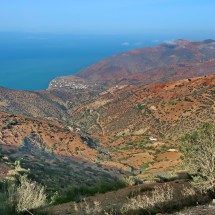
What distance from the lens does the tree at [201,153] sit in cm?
931

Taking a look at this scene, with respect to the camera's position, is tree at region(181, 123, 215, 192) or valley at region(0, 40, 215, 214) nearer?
tree at region(181, 123, 215, 192)

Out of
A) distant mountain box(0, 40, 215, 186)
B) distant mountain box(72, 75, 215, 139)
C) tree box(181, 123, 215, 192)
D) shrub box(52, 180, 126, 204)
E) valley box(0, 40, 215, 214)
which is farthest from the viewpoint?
distant mountain box(72, 75, 215, 139)

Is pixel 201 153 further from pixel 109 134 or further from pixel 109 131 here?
pixel 109 131

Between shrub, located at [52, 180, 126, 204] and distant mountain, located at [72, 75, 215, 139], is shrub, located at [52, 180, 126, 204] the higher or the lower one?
the higher one

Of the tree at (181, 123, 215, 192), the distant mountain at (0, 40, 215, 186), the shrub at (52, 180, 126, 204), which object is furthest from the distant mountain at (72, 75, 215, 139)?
the tree at (181, 123, 215, 192)

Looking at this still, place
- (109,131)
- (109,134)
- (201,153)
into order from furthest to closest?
(109,131) < (109,134) < (201,153)

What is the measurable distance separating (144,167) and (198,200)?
3501 centimetres

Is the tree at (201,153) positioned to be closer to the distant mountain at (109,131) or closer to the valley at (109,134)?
the valley at (109,134)

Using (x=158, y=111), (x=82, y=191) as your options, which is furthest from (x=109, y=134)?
(x=82, y=191)

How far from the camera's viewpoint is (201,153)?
969cm

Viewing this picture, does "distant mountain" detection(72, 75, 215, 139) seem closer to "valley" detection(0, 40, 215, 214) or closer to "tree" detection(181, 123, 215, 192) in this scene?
"valley" detection(0, 40, 215, 214)

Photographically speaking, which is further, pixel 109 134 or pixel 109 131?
pixel 109 131

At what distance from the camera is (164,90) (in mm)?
83438

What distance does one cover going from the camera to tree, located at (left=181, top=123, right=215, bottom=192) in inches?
367
